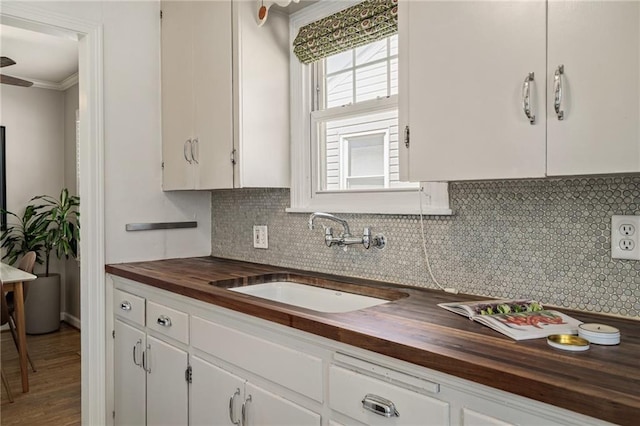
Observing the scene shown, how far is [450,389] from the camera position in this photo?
1021 millimetres

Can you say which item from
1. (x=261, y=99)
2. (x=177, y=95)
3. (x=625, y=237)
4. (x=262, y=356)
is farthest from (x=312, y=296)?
(x=177, y=95)

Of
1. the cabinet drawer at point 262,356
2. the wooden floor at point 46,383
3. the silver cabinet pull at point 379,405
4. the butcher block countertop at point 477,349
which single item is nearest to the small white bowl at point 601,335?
the butcher block countertop at point 477,349

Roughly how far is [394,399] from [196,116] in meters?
1.76

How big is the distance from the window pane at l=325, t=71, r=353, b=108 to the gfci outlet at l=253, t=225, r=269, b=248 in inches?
27.7

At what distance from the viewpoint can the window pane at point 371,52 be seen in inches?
80.7

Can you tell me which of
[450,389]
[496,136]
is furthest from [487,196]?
[450,389]

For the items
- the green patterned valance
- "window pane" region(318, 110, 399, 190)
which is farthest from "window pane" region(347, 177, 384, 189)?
the green patterned valance

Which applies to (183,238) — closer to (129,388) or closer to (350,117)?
(129,388)

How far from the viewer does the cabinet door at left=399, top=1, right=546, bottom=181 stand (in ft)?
3.91

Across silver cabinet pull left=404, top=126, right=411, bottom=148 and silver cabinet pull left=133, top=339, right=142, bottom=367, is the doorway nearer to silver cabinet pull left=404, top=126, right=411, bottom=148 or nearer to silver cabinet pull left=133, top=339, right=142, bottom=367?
silver cabinet pull left=133, top=339, right=142, bottom=367

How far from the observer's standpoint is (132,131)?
257cm

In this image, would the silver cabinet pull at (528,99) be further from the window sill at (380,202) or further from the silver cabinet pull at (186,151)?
the silver cabinet pull at (186,151)

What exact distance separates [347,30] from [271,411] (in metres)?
1.48

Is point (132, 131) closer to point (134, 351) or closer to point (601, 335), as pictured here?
point (134, 351)
